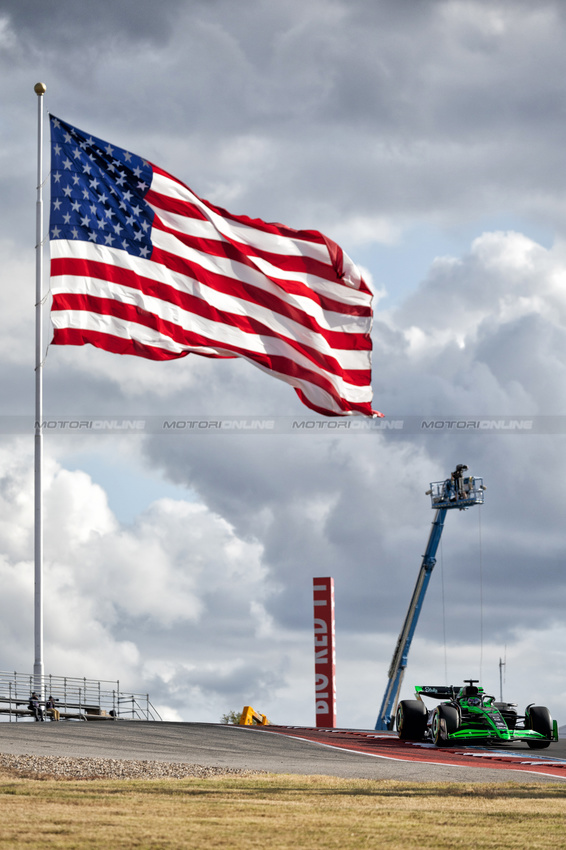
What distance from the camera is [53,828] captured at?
1002cm

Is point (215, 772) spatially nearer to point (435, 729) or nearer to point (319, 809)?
point (319, 809)

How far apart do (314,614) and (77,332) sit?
22.6 metres

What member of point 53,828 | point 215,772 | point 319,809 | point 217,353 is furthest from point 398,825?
point 217,353

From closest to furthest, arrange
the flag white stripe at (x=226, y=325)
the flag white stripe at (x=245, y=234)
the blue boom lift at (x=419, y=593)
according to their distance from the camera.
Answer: the flag white stripe at (x=226, y=325) < the flag white stripe at (x=245, y=234) < the blue boom lift at (x=419, y=593)

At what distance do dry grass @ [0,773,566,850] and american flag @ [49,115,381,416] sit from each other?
8.33 meters

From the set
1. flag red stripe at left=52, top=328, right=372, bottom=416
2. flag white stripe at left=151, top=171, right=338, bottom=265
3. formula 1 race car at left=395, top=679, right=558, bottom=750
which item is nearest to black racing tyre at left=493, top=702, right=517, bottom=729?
formula 1 race car at left=395, top=679, right=558, bottom=750

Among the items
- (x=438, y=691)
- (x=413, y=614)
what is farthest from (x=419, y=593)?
(x=438, y=691)

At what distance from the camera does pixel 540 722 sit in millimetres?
25594

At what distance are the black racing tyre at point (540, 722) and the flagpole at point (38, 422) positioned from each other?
11.0 m

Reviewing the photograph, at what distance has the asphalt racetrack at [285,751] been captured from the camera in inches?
699

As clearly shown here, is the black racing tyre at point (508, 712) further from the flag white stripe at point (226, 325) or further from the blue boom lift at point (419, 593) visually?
the blue boom lift at point (419, 593)

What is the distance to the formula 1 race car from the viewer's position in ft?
78.8

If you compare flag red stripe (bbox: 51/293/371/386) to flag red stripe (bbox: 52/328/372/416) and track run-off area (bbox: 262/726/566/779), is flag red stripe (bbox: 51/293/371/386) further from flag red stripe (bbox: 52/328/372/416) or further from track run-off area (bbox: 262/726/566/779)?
track run-off area (bbox: 262/726/566/779)

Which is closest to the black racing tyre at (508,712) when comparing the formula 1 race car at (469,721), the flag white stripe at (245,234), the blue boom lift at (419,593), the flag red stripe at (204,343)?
the formula 1 race car at (469,721)
